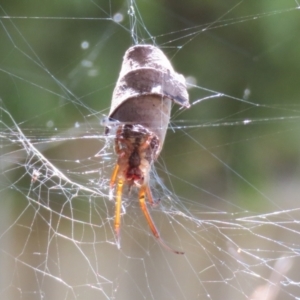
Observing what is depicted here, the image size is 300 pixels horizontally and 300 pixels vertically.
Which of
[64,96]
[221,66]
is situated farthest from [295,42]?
[64,96]

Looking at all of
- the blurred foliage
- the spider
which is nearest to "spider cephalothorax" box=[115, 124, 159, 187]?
the spider

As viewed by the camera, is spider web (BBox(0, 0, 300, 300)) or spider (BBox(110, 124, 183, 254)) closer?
spider (BBox(110, 124, 183, 254))

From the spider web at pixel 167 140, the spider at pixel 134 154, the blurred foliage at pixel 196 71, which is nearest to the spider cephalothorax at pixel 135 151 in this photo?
the spider at pixel 134 154

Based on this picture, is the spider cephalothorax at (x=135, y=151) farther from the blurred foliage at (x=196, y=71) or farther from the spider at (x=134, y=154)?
the blurred foliage at (x=196, y=71)

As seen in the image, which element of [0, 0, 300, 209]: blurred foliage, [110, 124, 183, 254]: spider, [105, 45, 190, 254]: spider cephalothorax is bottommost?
[110, 124, 183, 254]: spider

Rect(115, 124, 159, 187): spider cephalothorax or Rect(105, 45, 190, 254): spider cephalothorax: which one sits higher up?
Rect(105, 45, 190, 254): spider cephalothorax

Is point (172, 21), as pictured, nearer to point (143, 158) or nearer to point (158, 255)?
point (158, 255)

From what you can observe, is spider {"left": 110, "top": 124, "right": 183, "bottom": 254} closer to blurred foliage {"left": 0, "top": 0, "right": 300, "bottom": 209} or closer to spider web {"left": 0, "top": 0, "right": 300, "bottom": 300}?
spider web {"left": 0, "top": 0, "right": 300, "bottom": 300}

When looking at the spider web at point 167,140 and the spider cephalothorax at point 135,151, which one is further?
the spider web at point 167,140
